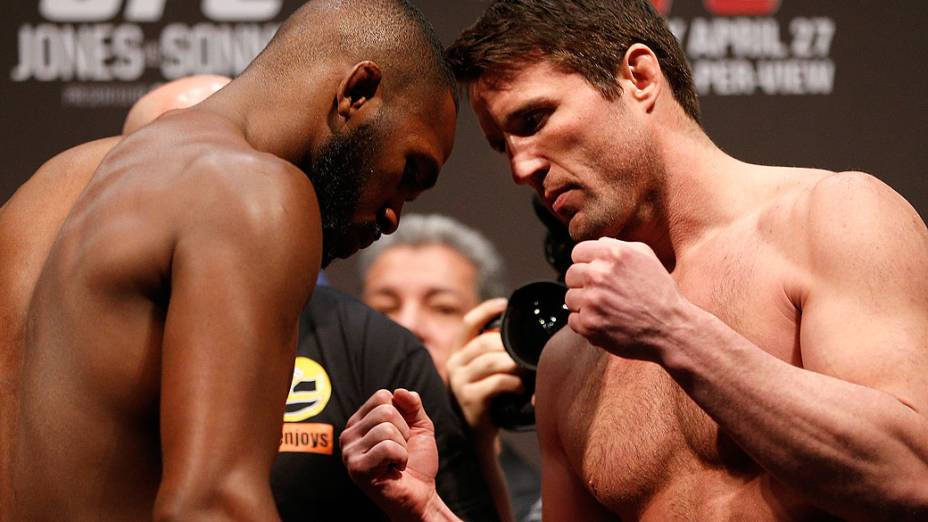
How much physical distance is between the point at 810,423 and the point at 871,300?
0.16m

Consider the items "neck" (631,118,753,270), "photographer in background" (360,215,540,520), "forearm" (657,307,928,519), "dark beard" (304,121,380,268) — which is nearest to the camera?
"forearm" (657,307,928,519)

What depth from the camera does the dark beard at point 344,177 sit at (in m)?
1.30

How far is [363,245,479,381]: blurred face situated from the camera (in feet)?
8.85

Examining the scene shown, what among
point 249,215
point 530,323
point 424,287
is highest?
point 249,215

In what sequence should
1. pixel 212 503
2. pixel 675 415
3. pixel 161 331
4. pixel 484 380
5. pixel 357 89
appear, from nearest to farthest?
pixel 212 503 → pixel 161 331 → pixel 357 89 → pixel 675 415 → pixel 484 380

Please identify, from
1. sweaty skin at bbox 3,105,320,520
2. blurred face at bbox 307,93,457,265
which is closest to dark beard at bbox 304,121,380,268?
blurred face at bbox 307,93,457,265

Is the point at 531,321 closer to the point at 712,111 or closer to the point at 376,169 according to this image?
the point at 376,169

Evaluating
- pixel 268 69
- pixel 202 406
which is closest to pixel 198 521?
pixel 202 406

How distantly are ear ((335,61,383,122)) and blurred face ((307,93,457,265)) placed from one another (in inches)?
0.8

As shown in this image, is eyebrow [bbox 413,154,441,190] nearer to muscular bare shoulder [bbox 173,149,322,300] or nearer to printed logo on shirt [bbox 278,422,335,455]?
muscular bare shoulder [bbox 173,149,322,300]

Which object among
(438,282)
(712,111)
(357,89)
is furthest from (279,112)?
(712,111)

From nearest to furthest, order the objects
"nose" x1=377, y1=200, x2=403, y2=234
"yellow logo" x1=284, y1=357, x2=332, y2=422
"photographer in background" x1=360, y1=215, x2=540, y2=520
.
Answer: "nose" x1=377, y1=200, x2=403, y2=234 → "yellow logo" x1=284, y1=357, x2=332, y2=422 → "photographer in background" x1=360, y1=215, x2=540, y2=520

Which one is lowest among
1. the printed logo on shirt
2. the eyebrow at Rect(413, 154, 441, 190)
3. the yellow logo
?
the printed logo on shirt

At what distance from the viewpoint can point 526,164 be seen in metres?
A: 1.63
